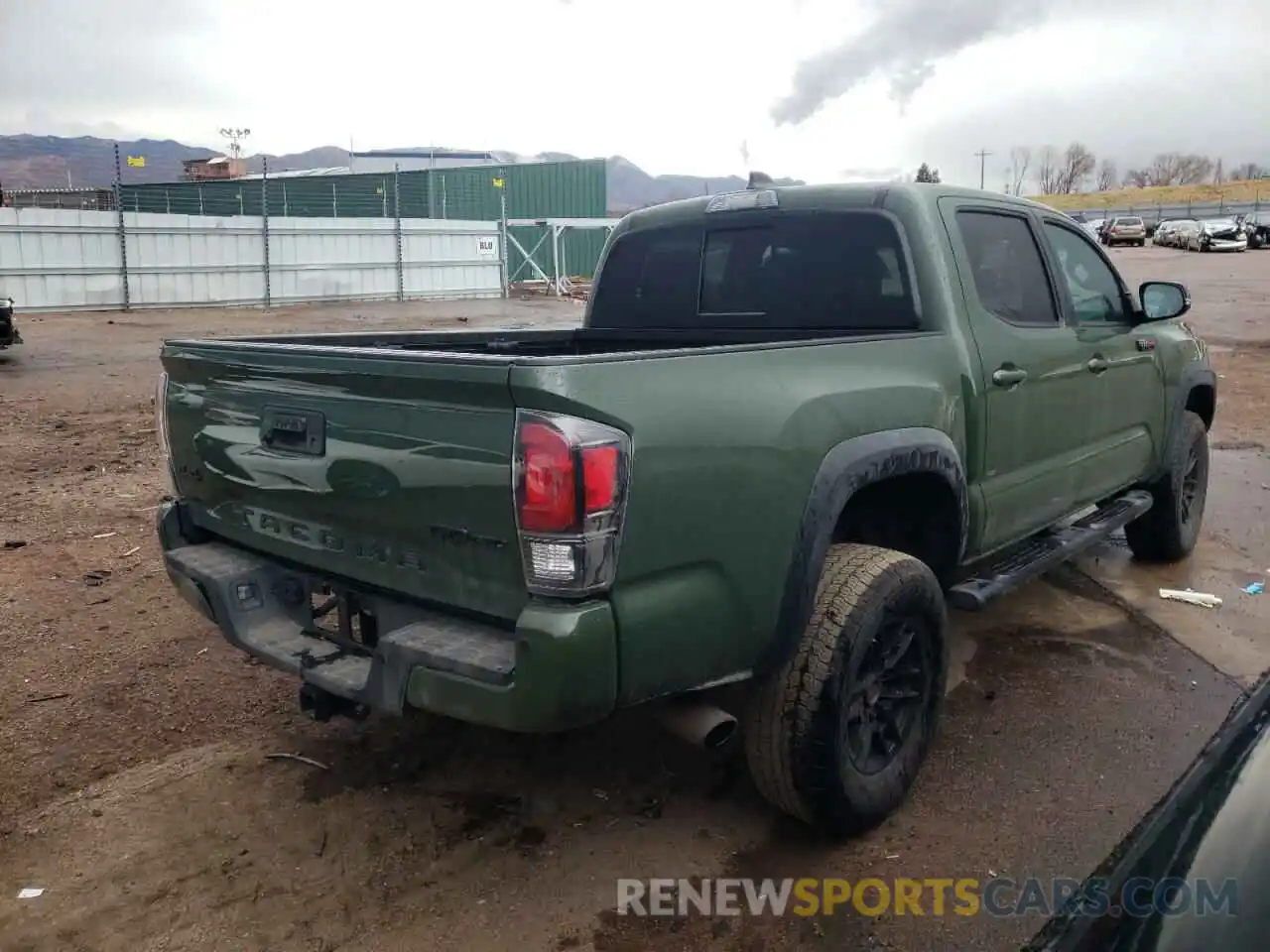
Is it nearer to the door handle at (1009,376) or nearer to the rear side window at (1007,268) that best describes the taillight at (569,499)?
the door handle at (1009,376)

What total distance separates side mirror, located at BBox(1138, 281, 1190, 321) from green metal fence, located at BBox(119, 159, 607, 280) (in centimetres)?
2874

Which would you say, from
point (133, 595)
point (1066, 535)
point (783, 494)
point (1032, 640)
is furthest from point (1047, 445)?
point (133, 595)

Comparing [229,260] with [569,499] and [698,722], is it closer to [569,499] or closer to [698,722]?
[698,722]

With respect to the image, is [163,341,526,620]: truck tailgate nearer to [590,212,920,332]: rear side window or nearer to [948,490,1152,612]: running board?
[590,212,920,332]: rear side window

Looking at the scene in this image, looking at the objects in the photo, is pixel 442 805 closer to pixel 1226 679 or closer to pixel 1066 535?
pixel 1066 535

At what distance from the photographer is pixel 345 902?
270cm

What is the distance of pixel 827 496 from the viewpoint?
2758mm

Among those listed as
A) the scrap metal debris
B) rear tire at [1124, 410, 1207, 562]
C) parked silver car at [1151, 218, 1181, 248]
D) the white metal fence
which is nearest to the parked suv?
parked silver car at [1151, 218, 1181, 248]

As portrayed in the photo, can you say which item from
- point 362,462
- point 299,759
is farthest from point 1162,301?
point 299,759

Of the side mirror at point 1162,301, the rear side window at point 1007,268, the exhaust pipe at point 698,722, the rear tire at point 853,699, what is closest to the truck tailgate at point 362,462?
the exhaust pipe at point 698,722

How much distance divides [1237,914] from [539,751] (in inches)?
99.6

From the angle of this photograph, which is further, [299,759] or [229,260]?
[229,260]

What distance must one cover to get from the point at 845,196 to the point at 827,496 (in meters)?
1.45

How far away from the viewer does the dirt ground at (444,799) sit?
264 cm
